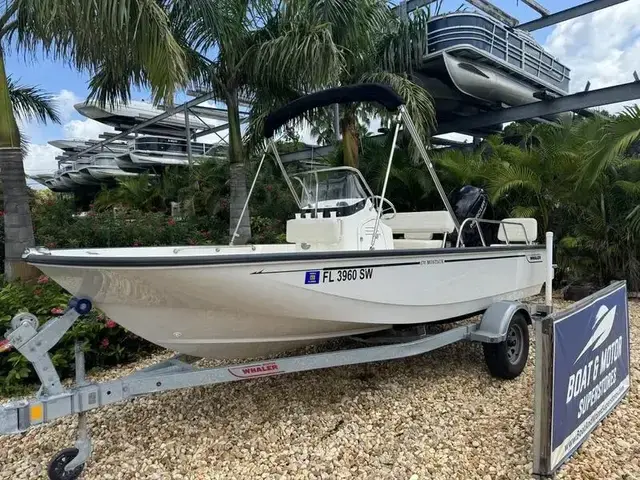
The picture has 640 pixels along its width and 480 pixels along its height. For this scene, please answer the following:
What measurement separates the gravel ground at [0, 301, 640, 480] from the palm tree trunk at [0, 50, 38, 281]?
349 cm

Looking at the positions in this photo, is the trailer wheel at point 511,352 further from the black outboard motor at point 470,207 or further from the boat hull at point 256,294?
the black outboard motor at point 470,207

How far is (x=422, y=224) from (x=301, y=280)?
2.61 m

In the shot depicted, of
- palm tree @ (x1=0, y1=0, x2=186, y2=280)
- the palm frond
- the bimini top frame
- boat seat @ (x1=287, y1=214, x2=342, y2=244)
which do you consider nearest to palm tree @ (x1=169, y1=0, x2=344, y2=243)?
palm tree @ (x1=0, y1=0, x2=186, y2=280)

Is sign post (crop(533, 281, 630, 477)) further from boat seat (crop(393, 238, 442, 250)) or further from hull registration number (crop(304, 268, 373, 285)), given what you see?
boat seat (crop(393, 238, 442, 250))

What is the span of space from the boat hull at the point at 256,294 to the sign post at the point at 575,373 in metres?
1.10

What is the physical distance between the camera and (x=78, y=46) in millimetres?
5312

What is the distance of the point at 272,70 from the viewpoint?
7.33 metres

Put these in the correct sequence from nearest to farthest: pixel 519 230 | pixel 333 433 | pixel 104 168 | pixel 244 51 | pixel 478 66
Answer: pixel 333 433 < pixel 519 230 < pixel 244 51 < pixel 478 66 < pixel 104 168

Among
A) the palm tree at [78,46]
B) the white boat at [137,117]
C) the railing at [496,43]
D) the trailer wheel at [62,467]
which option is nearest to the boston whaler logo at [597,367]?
the trailer wheel at [62,467]

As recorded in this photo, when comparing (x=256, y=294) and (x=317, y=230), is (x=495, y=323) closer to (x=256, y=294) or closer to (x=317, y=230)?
(x=317, y=230)

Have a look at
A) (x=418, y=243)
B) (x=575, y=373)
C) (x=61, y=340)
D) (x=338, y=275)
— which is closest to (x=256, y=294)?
(x=338, y=275)

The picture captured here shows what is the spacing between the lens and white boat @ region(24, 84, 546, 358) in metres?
2.77

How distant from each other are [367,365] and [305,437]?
1464 millimetres

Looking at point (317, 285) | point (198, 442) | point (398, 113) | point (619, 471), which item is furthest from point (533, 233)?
point (198, 442)
